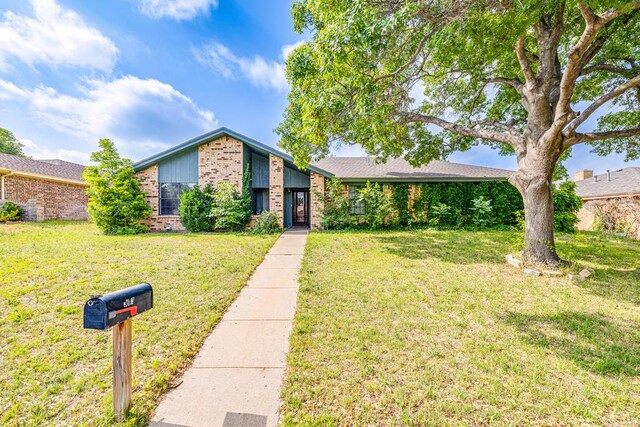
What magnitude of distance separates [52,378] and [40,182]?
68.4 ft

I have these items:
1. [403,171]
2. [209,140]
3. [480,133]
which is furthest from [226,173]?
[480,133]

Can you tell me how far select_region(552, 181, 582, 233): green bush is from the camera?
476 inches

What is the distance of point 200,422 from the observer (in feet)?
6.84

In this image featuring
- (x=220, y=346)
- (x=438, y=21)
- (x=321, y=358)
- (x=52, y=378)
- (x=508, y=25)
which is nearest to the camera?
(x=52, y=378)

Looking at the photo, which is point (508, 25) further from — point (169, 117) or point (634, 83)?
point (169, 117)

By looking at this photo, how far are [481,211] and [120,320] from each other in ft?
48.7

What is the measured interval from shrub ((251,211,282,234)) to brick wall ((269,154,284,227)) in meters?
0.44

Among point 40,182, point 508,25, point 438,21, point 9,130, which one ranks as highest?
point 9,130

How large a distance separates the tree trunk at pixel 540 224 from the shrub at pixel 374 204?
6.47 m

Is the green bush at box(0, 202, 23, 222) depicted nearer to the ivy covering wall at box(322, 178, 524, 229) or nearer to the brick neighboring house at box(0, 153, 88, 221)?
the brick neighboring house at box(0, 153, 88, 221)

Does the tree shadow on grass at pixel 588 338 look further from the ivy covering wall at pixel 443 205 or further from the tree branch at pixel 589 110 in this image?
the ivy covering wall at pixel 443 205

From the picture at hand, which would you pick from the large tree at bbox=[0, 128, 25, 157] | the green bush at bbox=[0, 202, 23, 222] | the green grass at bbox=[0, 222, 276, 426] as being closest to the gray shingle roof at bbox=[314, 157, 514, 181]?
the green grass at bbox=[0, 222, 276, 426]

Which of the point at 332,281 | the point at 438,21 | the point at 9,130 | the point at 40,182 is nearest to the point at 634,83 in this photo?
the point at 438,21

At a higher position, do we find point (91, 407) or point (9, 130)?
point (9, 130)
